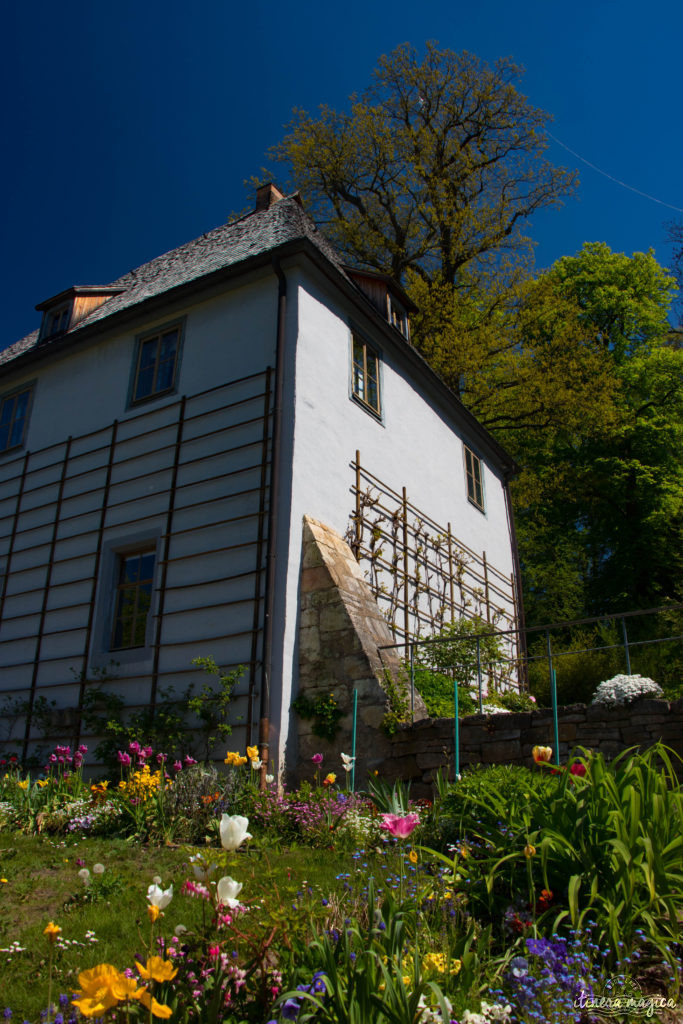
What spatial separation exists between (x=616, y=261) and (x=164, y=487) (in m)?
18.3

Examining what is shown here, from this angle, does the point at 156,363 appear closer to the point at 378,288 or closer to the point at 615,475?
the point at 378,288

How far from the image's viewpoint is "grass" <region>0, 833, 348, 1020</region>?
3637 millimetres

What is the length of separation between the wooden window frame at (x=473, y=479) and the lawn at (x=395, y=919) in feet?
33.3

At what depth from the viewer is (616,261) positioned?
24047 millimetres

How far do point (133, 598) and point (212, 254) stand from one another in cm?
565

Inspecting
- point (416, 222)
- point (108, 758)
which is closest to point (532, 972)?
point (108, 758)

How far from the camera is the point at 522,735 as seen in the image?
7605 mm

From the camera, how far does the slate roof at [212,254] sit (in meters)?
11.8

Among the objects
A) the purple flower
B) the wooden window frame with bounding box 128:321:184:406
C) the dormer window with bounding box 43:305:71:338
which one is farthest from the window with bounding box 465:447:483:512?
the purple flower

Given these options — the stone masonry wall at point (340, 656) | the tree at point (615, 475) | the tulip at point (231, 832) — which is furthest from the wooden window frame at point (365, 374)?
the tulip at point (231, 832)

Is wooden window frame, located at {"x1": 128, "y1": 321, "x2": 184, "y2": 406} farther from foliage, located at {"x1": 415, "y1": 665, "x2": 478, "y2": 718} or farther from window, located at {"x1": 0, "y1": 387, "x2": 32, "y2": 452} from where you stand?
foliage, located at {"x1": 415, "y1": 665, "x2": 478, "y2": 718}

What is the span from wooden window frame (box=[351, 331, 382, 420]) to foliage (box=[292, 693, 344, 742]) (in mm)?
4541

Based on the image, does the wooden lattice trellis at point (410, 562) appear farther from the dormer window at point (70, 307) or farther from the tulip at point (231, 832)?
the tulip at point (231, 832)

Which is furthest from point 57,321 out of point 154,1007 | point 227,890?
point 154,1007
